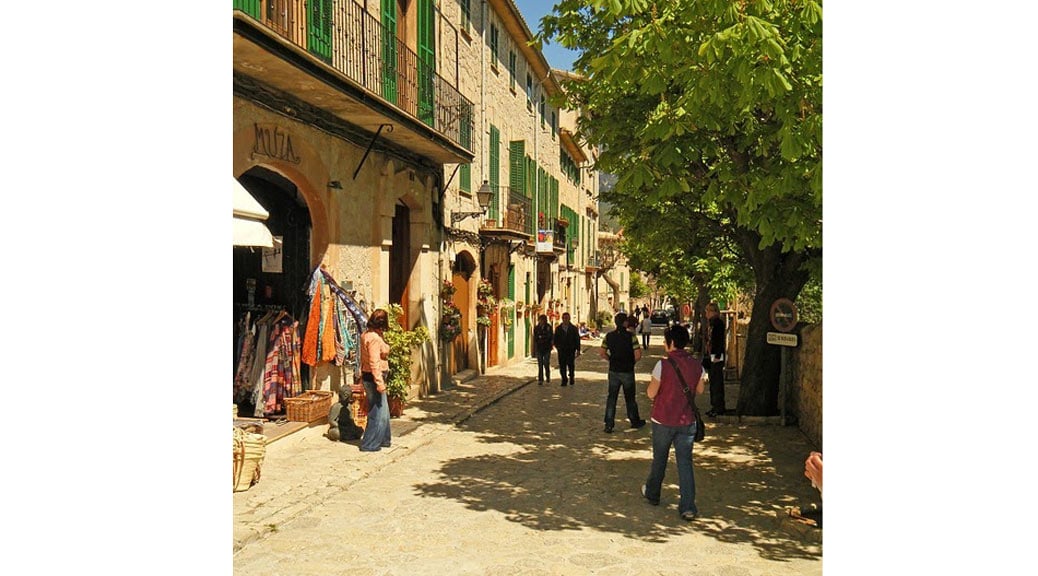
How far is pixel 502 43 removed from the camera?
20.2 metres

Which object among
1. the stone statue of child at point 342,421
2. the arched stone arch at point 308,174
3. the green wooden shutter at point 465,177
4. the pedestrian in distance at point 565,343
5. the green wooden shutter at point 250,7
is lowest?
the stone statue of child at point 342,421

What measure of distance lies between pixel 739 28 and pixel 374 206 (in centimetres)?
735

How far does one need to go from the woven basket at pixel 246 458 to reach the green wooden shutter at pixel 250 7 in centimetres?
389

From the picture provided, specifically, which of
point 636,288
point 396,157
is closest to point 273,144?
point 396,157

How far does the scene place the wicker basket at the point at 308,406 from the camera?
9.38 meters

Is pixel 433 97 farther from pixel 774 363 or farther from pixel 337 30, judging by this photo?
pixel 774 363

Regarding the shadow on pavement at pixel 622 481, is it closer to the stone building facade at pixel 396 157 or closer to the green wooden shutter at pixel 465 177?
the stone building facade at pixel 396 157

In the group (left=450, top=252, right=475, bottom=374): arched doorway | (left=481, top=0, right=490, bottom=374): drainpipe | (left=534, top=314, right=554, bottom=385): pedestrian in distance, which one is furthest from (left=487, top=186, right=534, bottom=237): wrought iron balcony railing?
(left=534, top=314, right=554, bottom=385): pedestrian in distance

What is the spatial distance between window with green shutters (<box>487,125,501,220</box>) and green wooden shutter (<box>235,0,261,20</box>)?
34.8 feet

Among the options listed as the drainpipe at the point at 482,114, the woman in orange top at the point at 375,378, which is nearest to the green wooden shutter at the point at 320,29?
the woman in orange top at the point at 375,378

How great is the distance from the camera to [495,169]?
18875 millimetres

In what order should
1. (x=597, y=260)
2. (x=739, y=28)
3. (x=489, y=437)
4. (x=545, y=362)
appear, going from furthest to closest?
(x=597, y=260) → (x=545, y=362) → (x=489, y=437) → (x=739, y=28)

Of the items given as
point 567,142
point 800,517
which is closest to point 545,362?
point 800,517

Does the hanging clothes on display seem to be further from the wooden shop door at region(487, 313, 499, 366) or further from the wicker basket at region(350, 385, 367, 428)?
the wooden shop door at region(487, 313, 499, 366)
